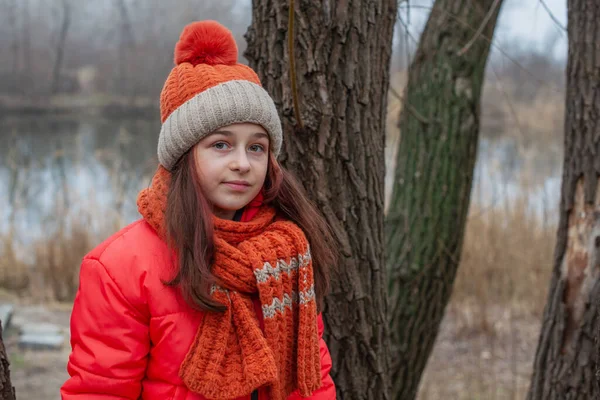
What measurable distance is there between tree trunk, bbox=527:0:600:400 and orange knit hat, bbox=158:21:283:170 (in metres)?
1.28

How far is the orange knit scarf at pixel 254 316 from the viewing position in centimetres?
148

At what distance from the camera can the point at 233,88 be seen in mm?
1530

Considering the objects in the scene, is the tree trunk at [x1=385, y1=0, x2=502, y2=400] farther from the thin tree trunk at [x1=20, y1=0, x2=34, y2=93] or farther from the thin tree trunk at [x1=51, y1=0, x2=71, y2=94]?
the thin tree trunk at [x1=20, y1=0, x2=34, y2=93]

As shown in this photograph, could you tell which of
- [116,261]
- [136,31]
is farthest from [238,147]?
[136,31]

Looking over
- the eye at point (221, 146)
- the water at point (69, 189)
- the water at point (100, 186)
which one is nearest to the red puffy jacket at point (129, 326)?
the eye at point (221, 146)

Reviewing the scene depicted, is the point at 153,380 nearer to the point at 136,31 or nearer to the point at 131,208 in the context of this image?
the point at 131,208

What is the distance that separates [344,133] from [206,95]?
0.56 metres

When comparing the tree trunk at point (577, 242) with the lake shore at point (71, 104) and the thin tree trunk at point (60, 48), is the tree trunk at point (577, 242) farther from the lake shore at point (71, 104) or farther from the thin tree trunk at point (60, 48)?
the thin tree trunk at point (60, 48)

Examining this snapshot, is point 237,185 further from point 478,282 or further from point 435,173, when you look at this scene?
point 478,282

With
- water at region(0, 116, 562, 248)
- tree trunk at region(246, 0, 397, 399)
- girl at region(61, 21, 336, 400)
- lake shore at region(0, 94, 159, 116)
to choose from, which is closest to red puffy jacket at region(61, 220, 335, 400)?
girl at region(61, 21, 336, 400)

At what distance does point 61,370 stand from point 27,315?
Result: 109 centimetres

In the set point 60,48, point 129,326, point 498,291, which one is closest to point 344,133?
point 129,326

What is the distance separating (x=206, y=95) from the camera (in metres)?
1.51

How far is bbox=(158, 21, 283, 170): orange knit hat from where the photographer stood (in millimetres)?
1504
